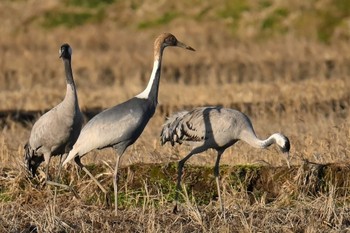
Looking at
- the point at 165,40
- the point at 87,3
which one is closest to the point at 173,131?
the point at 165,40

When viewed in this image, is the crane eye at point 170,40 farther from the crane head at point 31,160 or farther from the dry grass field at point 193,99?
the crane head at point 31,160

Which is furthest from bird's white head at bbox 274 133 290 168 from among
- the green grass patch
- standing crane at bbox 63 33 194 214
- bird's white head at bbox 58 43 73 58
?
the green grass patch

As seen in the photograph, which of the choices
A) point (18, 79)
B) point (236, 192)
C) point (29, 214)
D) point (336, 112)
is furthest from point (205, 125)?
point (18, 79)

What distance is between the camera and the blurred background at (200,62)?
Answer: 581 inches

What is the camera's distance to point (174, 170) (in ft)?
35.1

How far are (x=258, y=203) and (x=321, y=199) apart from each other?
0.51 meters

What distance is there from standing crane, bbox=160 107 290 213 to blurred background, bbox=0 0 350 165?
0.58m

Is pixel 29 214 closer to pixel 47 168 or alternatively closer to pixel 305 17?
pixel 47 168

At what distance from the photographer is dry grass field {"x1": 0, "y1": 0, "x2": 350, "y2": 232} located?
8.81 meters

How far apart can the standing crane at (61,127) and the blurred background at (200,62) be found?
102 cm

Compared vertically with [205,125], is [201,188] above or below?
below

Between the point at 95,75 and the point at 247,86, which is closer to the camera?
the point at 247,86

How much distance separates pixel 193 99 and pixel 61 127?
787 cm

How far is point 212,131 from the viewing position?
1014 cm
